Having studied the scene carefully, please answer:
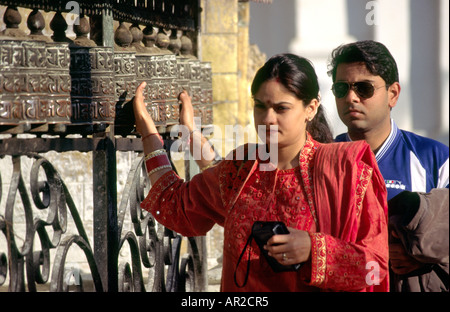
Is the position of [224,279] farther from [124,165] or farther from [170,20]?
[124,165]

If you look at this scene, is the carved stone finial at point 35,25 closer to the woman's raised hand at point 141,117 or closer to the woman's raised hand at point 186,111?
the woman's raised hand at point 141,117

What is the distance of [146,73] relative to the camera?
3307 millimetres

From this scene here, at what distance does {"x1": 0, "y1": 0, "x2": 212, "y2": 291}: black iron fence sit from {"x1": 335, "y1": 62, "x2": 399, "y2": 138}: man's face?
31.7 inches

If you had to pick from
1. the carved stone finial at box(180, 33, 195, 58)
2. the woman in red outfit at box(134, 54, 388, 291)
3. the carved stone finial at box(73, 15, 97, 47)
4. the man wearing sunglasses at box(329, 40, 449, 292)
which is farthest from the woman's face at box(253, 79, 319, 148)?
the carved stone finial at box(180, 33, 195, 58)

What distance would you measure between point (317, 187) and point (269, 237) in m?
0.27

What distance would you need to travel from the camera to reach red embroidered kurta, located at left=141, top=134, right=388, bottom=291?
2.44 metres

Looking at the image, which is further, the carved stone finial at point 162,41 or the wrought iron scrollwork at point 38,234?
the carved stone finial at point 162,41

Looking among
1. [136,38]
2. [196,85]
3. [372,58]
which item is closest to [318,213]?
[372,58]

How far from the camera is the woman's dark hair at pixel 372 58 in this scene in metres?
3.08

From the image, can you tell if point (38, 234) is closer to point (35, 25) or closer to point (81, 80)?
point (81, 80)

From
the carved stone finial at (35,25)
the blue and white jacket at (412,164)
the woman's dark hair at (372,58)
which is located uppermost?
the carved stone finial at (35,25)

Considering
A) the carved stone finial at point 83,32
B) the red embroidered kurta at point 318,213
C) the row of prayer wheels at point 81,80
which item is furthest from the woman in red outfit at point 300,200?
the carved stone finial at point 83,32

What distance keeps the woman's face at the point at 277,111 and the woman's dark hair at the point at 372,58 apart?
62 centimetres
